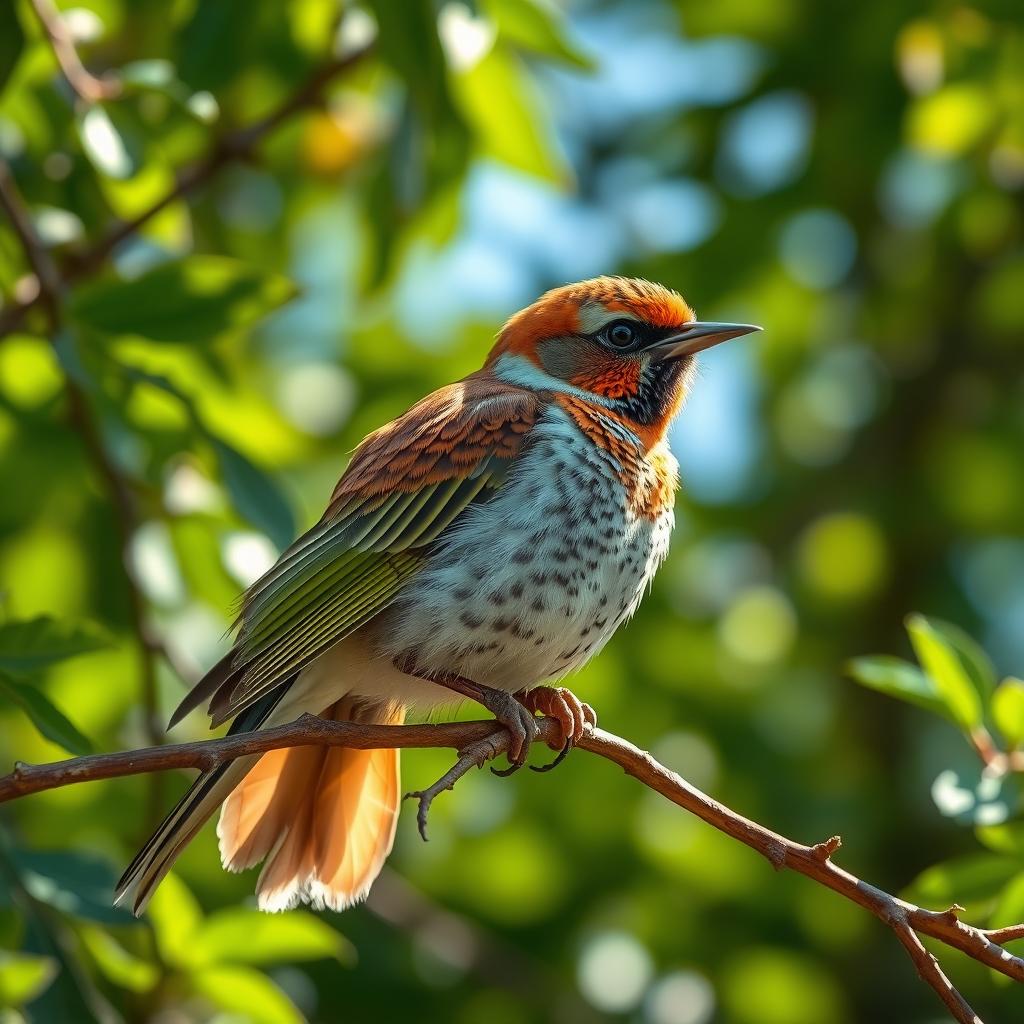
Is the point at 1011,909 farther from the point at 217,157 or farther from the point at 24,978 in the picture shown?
the point at 217,157

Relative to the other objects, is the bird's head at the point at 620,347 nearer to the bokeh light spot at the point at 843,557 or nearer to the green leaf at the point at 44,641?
the green leaf at the point at 44,641

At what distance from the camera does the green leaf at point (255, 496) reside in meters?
3.92

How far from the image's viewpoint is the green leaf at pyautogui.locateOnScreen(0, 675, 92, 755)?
294cm

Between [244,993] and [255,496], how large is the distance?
121cm

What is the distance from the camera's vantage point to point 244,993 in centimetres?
389

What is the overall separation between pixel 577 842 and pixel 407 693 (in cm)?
192

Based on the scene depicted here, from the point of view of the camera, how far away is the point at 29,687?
9.80 ft

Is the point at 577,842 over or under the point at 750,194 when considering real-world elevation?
→ under

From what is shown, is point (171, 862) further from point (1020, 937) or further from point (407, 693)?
point (1020, 937)

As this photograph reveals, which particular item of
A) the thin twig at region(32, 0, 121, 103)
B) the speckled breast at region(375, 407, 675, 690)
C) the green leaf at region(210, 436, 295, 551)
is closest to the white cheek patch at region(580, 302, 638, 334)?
the speckled breast at region(375, 407, 675, 690)

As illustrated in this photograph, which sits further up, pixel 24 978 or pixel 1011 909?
pixel 24 978

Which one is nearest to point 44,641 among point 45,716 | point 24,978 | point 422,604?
point 45,716

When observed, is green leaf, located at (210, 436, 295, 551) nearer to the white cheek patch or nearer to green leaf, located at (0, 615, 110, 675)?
green leaf, located at (0, 615, 110, 675)

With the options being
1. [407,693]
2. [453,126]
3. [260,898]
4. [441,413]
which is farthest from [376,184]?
[260,898]
